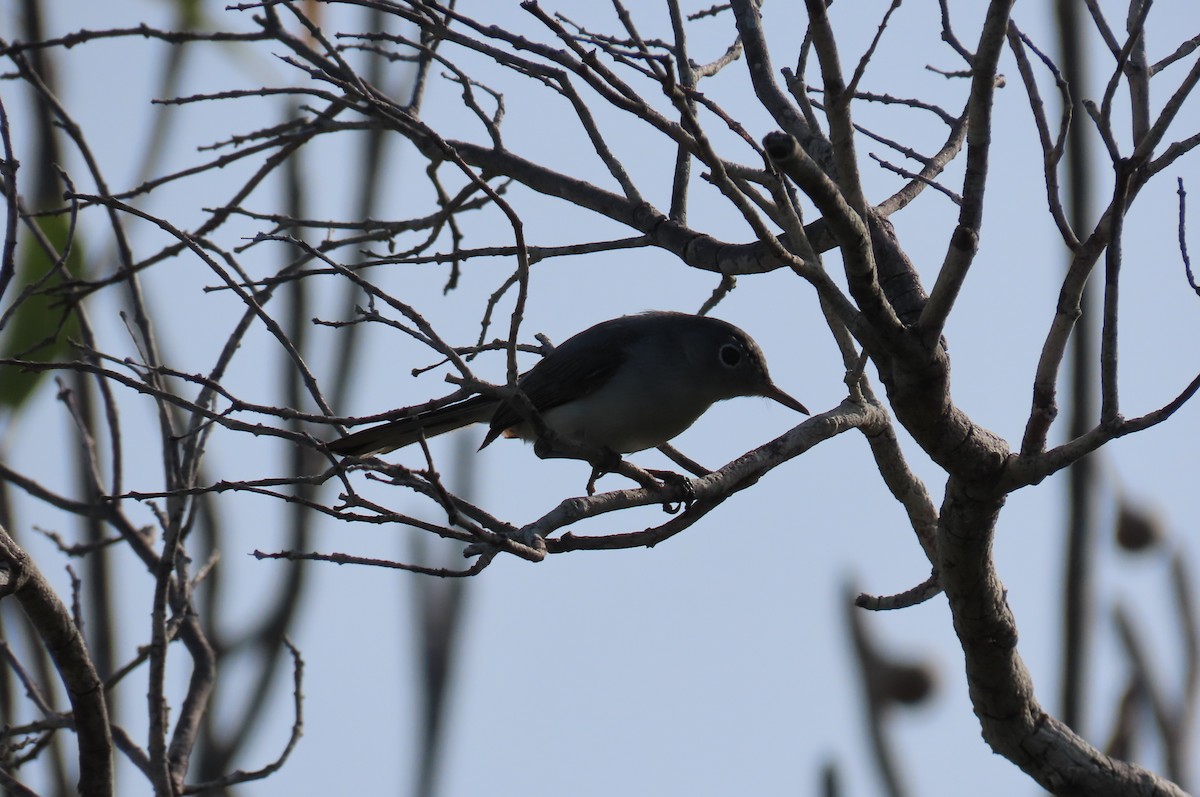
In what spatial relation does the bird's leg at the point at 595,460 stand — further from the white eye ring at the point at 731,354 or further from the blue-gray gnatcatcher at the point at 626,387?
the white eye ring at the point at 731,354

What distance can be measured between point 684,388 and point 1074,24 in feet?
10.9

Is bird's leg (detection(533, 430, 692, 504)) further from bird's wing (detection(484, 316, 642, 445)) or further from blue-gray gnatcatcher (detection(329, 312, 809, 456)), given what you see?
bird's wing (detection(484, 316, 642, 445))

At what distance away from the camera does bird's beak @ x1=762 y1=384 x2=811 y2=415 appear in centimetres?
611

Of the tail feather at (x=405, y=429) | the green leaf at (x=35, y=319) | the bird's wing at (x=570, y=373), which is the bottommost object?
the tail feather at (x=405, y=429)

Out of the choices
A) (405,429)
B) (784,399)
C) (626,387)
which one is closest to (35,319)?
(405,429)

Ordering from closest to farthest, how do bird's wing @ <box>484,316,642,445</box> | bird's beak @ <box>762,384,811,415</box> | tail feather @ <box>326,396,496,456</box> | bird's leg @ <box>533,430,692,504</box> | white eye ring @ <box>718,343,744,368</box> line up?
bird's leg @ <box>533,430,692,504</box>, tail feather @ <box>326,396,496,456</box>, bird's wing @ <box>484,316,642,445</box>, white eye ring @ <box>718,343,744,368</box>, bird's beak @ <box>762,384,811,415</box>

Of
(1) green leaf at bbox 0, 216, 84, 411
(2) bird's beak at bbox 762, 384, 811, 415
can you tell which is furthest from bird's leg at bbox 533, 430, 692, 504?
(1) green leaf at bbox 0, 216, 84, 411

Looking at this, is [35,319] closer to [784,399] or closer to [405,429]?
[405,429]

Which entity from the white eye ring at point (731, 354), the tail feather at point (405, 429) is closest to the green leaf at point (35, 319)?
the tail feather at point (405, 429)

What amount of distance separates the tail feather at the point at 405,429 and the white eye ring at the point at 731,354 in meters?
1.06

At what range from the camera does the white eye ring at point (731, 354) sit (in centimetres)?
584

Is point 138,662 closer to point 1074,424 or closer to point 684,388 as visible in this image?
point 684,388

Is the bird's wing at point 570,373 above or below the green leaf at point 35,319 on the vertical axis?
below

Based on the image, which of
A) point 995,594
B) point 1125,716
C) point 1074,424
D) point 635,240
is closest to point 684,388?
point 635,240
